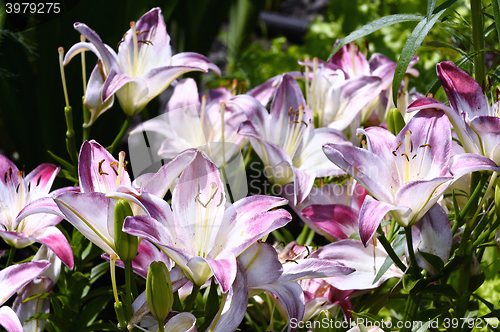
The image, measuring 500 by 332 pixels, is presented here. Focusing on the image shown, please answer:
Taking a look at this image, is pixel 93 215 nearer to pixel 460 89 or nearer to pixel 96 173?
pixel 96 173

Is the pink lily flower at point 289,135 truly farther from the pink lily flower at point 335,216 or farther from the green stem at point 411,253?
the green stem at point 411,253

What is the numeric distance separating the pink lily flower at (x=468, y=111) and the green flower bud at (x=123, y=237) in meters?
0.28

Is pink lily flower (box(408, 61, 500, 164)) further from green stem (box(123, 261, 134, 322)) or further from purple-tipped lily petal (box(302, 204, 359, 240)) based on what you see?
green stem (box(123, 261, 134, 322))

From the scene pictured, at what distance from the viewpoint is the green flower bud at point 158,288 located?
0.42 metres

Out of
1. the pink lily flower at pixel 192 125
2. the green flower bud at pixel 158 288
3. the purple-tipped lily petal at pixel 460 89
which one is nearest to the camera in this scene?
the green flower bud at pixel 158 288

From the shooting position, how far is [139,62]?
2.34ft

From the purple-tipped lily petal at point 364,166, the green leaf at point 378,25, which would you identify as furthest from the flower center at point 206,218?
the green leaf at point 378,25

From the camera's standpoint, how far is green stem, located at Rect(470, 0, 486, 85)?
1.93 ft

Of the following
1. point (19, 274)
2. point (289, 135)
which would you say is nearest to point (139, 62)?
point (289, 135)

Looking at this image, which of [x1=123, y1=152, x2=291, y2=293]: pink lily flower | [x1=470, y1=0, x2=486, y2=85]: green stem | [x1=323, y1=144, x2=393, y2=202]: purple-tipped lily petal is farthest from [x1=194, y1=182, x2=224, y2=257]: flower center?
[x1=470, y1=0, x2=486, y2=85]: green stem

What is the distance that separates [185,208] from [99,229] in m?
0.08

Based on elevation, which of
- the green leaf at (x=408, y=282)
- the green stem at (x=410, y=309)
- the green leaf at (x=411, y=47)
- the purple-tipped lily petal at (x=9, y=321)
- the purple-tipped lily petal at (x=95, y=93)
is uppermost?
the green leaf at (x=411, y=47)

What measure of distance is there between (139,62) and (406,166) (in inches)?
15.6

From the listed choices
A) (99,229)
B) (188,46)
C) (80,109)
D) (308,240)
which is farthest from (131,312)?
(188,46)
